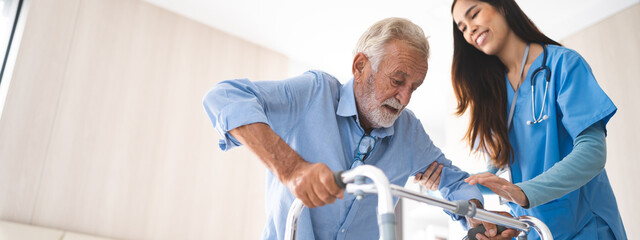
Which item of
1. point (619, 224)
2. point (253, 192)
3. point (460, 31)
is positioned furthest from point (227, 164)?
point (619, 224)

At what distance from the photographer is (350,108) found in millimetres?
1367

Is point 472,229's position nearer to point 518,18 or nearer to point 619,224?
point 619,224

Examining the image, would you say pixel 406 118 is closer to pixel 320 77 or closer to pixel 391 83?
pixel 391 83

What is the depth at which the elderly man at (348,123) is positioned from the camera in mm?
1101

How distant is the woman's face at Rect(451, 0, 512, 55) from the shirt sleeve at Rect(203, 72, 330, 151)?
1.80 feet

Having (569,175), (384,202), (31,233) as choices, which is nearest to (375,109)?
(569,175)

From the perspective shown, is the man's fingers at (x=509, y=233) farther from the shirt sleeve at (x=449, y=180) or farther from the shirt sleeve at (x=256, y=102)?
the shirt sleeve at (x=256, y=102)

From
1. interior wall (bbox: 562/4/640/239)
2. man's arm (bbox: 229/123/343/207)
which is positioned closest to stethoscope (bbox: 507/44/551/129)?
man's arm (bbox: 229/123/343/207)

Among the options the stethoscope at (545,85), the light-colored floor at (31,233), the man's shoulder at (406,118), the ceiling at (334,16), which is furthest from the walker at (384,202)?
the ceiling at (334,16)

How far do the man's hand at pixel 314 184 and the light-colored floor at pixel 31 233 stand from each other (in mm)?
1916

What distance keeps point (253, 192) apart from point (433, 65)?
1.71 m

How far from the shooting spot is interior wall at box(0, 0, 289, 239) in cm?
262

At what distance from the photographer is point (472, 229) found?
124cm

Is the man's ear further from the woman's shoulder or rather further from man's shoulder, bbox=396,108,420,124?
the woman's shoulder
